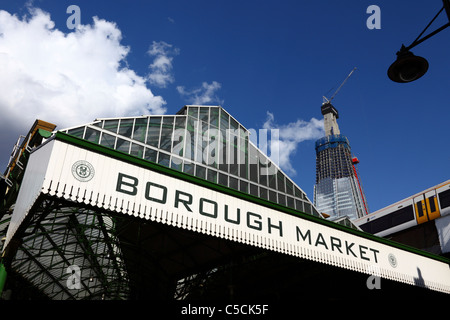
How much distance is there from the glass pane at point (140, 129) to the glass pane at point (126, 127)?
0.30 metres

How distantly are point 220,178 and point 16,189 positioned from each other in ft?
37.8

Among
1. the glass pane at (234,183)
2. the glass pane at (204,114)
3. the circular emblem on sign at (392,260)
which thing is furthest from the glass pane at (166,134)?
the circular emblem on sign at (392,260)

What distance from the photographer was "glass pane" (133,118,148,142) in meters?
21.9

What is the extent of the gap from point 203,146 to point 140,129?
14.4 ft

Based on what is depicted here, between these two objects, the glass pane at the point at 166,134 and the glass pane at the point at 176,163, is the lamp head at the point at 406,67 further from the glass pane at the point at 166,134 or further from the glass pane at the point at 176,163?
the glass pane at the point at 166,134

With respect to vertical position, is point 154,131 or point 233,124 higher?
point 233,124

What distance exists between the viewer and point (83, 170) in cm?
907

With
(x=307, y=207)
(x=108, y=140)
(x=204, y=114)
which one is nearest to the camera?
(x=108, y=140)

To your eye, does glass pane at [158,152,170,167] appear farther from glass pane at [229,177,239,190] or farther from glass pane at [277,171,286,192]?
glass pane at [277,171,286,192]

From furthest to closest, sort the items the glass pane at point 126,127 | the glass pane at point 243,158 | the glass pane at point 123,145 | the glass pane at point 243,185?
the glass pane at point 243,158
the glass pane at point 243,185
the glass pane at point 126,127
the glass pane at point 123,145

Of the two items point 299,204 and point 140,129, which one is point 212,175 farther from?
point 299,204

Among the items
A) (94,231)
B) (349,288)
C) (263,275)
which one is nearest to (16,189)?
(94,231)

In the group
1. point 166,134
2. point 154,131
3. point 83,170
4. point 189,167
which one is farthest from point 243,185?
point 83,170

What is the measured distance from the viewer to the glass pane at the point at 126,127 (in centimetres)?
2147
